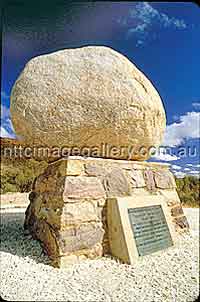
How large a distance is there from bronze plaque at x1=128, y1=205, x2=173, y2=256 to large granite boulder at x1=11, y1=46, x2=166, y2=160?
509 mm

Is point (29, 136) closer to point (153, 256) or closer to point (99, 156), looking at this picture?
point (99, 156)

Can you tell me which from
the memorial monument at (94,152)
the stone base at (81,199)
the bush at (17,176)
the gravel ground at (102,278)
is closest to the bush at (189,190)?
the bush at (17,176)

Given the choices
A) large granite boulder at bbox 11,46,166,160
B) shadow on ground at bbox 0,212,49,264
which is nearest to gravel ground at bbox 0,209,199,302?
shadow on ground at bbox 0,212,49,264

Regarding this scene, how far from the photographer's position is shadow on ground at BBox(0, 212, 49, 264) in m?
2.20

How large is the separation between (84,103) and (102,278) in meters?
1.24

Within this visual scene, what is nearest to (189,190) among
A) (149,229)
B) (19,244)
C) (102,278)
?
(149,229)

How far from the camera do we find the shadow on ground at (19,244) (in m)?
2.20

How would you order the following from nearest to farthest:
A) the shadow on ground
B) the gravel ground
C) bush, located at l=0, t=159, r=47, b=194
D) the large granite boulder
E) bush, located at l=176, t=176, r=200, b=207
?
the gravel ground, the shadow on ground, the large granite boulder, bush, located at l=176, t=176, r=200, b=207, bush, located at l=0, t=159, r=47, b=194

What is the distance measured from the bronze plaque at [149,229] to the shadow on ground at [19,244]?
2.14 ft

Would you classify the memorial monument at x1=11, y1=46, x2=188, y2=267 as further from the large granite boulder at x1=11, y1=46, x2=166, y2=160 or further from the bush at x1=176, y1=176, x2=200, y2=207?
the bush at x1=176, y1=176, x2=200, y2=207

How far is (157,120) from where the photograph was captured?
269 centimetres

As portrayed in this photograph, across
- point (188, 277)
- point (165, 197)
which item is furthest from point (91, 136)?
point (188, 277)

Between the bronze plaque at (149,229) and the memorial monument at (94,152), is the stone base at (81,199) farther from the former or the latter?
the bronze plaque at (149,229)

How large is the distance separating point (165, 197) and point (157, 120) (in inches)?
26.7
